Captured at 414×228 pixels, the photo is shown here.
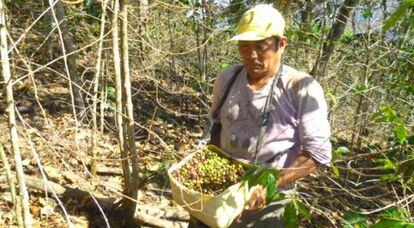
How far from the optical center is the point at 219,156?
264cm

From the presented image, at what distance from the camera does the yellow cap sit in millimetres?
2395

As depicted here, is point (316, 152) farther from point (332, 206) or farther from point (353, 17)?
point (353, 17)

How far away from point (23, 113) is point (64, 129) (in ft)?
2.45

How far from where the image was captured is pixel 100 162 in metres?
4.86

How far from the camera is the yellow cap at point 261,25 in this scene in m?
2.39

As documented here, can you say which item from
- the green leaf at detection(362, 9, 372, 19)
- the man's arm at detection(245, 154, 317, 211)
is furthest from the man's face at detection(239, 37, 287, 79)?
the green leaf at detection(362, 9, 372, 19)

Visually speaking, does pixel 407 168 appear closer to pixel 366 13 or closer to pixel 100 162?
pixel 100 162

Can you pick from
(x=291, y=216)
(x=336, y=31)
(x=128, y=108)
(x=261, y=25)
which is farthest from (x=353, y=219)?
(x=336, y=31)

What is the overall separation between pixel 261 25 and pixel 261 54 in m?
0.16

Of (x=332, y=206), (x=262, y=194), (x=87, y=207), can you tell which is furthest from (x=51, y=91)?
(x=262, y=194)

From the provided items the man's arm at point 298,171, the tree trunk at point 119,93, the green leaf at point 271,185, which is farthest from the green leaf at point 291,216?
the tree trunk at point 119,93

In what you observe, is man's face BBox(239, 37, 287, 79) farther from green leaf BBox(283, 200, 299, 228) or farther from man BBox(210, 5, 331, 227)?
green leaf BBox(283, 200, 299, 228)

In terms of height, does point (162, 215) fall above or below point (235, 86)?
below

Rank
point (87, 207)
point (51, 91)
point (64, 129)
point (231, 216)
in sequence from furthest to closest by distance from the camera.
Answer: point (51, 91), point (64, 129), point (87, 207), point (231, 216)
